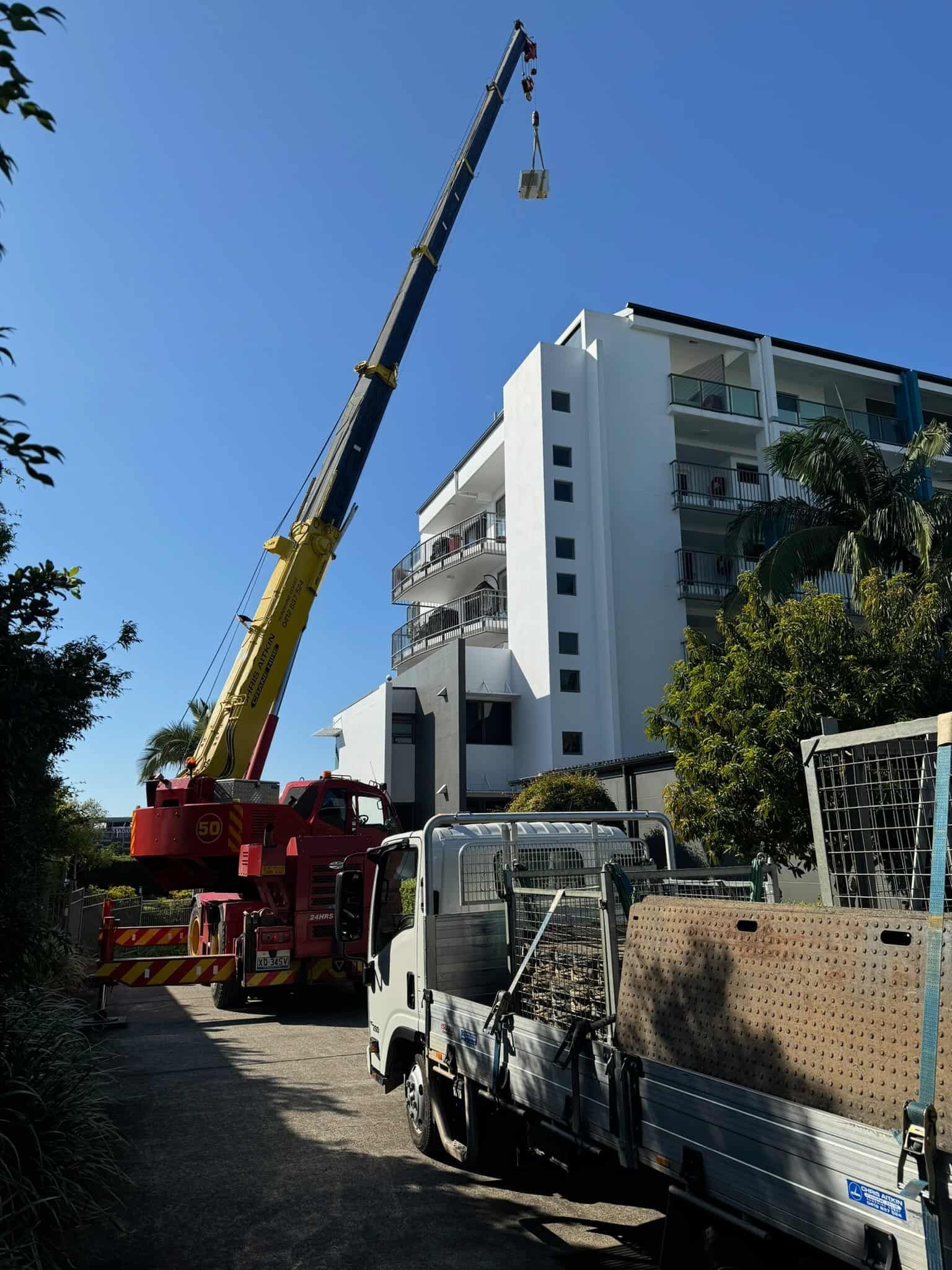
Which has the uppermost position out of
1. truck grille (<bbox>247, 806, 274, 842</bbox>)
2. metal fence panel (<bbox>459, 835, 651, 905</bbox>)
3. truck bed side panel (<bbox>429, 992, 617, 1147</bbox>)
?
truck grille (<bbox>247, 806, 274, 842</bbox>)

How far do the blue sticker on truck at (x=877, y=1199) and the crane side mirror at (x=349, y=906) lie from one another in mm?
5204

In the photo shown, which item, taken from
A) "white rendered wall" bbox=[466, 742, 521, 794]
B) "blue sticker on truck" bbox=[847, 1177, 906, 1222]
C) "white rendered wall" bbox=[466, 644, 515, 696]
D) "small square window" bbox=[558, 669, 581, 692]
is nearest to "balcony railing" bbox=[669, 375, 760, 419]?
"small square window" bbox=[558, 669, 581, 692]

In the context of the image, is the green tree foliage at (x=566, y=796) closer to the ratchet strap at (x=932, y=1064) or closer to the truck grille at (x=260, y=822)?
the truck grille at (x=260, y=822)

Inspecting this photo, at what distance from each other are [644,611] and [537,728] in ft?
16.0

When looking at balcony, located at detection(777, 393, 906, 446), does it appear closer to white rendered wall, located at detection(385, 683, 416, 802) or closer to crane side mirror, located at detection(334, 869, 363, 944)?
white rendered wall, located at detection(385, 683, 416, 802)

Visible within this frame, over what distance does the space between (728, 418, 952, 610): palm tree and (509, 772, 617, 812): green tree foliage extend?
5418 millimetres

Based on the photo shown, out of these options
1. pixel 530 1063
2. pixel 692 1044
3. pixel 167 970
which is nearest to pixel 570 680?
pixel 167 970

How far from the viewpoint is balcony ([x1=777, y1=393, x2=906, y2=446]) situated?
30594 mm

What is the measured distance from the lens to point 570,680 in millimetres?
26000

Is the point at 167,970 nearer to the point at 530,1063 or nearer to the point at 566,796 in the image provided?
the point at 530,1063

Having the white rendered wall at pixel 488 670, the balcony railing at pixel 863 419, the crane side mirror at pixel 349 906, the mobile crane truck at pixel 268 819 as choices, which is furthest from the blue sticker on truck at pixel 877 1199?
the balcony railing at pixel 863 419

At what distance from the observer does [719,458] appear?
3075cm

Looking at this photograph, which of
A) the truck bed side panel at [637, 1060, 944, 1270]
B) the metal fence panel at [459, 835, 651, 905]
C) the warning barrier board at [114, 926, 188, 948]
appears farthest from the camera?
the warning barrier board at [114, 926, 188, 948]

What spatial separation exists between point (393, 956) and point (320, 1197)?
163 cm
